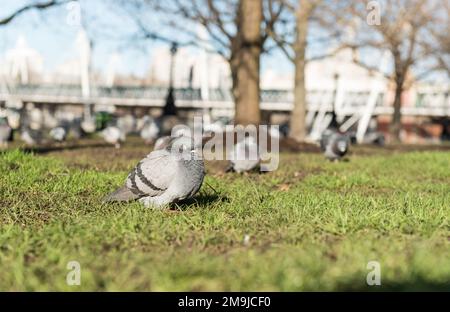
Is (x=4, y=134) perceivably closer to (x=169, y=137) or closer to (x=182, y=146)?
(x=169, y=137)

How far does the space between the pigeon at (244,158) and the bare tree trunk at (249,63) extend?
6364 mm

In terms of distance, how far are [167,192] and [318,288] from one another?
2236 millimetres

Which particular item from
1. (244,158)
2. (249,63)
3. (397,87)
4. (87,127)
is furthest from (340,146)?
(87,127)

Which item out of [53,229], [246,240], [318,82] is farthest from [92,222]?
[318,82]

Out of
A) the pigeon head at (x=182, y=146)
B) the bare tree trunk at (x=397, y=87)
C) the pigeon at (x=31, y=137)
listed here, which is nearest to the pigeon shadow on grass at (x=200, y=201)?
the pigeon head at (x=182, y=146)

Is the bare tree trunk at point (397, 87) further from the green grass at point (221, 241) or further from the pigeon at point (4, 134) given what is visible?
the green grass at point (221, 241)

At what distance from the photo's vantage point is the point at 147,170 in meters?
5.16

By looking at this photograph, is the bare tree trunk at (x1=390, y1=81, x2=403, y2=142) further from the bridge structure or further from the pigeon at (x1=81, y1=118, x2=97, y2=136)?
the pigeon at (x1=81, y1=118, x2=97, y2=136)

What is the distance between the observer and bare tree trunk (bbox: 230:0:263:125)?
15805 mm

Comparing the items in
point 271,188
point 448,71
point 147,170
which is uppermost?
point 448,71

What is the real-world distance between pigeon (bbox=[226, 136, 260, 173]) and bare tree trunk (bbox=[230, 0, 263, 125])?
636cm

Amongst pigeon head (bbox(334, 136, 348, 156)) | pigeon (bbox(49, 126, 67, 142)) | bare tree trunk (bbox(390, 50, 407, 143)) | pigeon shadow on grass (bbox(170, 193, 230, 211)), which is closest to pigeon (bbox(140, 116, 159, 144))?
pigeon (bbox(49, 126, 67, 142))

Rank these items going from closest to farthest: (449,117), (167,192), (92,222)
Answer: (92,222)
(167,192)
(449,117)

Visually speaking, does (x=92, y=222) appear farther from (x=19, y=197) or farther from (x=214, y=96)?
(x=214, y=96)
